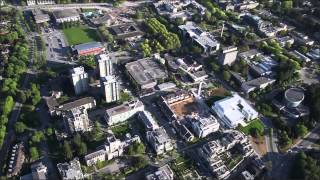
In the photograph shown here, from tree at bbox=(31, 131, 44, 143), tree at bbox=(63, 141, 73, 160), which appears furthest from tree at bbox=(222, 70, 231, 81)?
tree at bbox=(31, 131, 44, 143)

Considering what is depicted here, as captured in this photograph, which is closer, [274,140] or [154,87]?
[274,140]

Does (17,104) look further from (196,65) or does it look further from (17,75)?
(196,65)

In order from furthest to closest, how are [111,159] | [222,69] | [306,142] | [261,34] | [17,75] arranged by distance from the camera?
1. [261,34]
2. [222,69]
3. [17,75]
4. [306,142]
5. [111,159]

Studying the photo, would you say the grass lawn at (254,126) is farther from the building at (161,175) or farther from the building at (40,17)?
the building at (40,17)

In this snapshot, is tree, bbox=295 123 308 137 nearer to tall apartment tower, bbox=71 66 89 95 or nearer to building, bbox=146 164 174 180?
building, bbox=146 164 174 180

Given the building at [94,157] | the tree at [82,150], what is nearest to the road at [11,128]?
the tree at [82,150]

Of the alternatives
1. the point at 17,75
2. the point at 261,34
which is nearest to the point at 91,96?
the point at 17,75
